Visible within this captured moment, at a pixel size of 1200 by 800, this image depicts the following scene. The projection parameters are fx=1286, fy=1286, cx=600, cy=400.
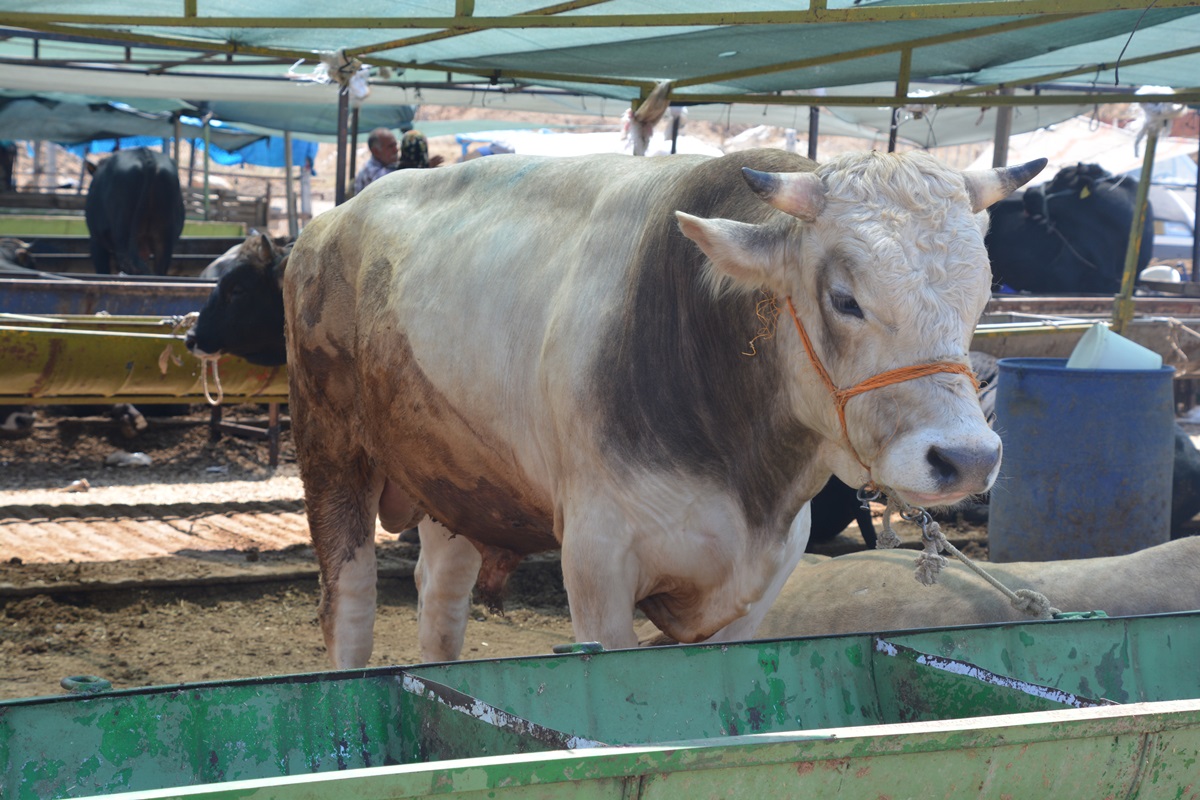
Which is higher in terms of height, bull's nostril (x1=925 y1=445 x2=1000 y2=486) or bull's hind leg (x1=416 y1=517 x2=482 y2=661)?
bull's nostril (x1=925 y1=445 x2=1000 y2=486)

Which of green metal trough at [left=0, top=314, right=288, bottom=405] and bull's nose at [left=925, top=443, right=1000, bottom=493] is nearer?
bull's nose at [left=925, top=443, right=1000, bottom=493]

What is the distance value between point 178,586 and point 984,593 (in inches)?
148

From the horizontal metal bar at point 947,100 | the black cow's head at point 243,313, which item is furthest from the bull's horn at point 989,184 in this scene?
the black cow's head at point 243,313

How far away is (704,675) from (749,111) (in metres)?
11.7

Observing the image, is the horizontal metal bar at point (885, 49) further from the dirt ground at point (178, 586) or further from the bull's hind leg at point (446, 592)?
the bull's hind leg at point (446, 592)

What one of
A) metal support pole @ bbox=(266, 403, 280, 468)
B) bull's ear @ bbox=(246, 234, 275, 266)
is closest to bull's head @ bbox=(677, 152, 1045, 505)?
bull's ear @ bbox=(246, 234, 275, 266)

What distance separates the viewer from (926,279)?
2639mm

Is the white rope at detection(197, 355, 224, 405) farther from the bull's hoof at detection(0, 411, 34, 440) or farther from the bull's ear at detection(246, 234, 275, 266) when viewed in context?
the bull's hoof at detection(0, 411, 34, 440)

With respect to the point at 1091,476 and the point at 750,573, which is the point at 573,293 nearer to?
the point at 750,573

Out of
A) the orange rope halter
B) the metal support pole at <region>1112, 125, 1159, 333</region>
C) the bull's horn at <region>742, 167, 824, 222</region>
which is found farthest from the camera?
the metal support pole at <region>1112, 125, 1159, 333</region>

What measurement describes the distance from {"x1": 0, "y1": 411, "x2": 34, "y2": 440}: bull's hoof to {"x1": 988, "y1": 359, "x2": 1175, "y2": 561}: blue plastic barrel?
21.5 ft

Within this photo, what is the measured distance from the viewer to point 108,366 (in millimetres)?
7070

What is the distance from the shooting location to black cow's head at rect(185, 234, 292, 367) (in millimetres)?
6879

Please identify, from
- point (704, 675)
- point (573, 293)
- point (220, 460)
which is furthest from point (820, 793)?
point (220, 460)
